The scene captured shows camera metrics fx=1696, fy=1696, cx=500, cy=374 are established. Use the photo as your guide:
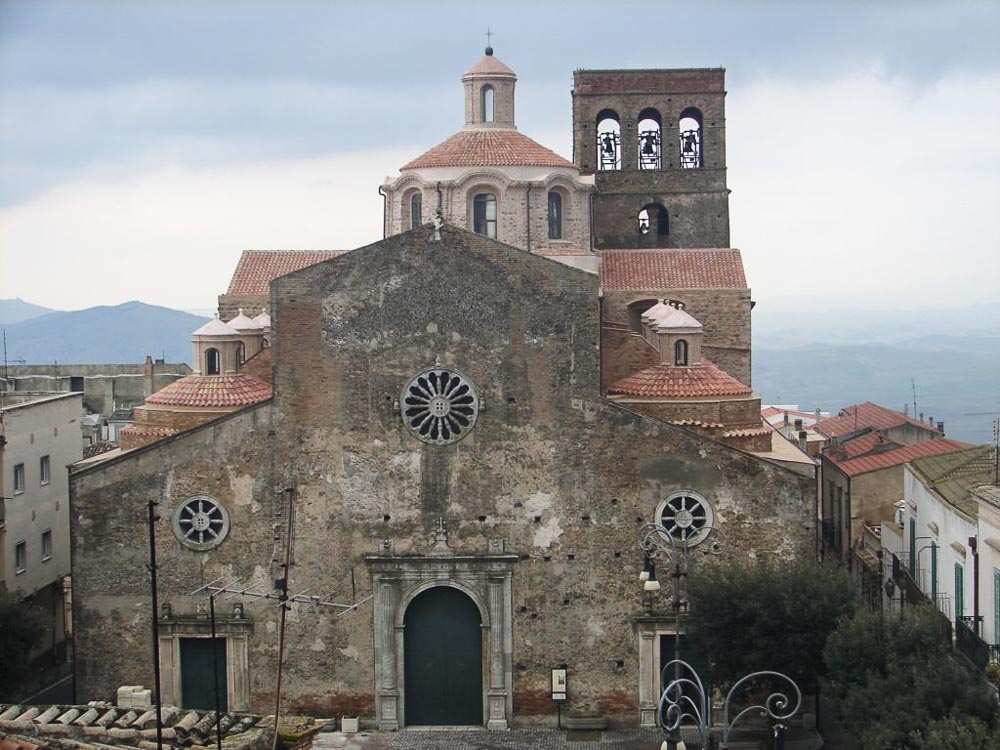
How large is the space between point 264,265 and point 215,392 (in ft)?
42.0

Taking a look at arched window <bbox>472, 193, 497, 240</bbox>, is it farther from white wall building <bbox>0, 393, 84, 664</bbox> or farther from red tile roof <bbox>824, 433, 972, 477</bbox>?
white wall building <bbox>0, 393, 84, 664</bbox>

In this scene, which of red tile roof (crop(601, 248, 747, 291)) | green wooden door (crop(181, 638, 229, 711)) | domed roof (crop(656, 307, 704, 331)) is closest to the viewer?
green wooden door (crop(181, 638, 229, 711))

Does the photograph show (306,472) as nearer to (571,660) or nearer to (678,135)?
(571,660)

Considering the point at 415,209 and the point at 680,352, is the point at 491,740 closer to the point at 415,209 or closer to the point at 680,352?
the point at 680,352

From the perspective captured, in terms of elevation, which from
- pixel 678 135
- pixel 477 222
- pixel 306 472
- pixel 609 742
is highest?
pixel 678 135

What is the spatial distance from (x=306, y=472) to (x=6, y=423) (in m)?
10.4

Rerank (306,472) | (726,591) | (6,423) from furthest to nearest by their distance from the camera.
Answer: (6,423) → (306,472) → (726,591)

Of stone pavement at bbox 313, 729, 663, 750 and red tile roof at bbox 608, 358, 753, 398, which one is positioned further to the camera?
red tile roof at bbox 608, 358, 753, 398

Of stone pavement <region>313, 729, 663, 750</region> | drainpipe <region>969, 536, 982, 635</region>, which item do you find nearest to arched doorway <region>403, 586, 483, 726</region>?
stone pavement <region>313, 729, 663, 750</region>

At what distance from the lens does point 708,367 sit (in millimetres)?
38750

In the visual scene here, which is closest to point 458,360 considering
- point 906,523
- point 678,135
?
point 906,523

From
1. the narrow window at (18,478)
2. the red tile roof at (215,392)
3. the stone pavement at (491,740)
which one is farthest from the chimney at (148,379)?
the stone pavement at (491,740)

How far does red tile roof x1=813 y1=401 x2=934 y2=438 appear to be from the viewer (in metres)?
57.5

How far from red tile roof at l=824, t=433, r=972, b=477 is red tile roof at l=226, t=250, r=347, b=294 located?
15.9 meters
